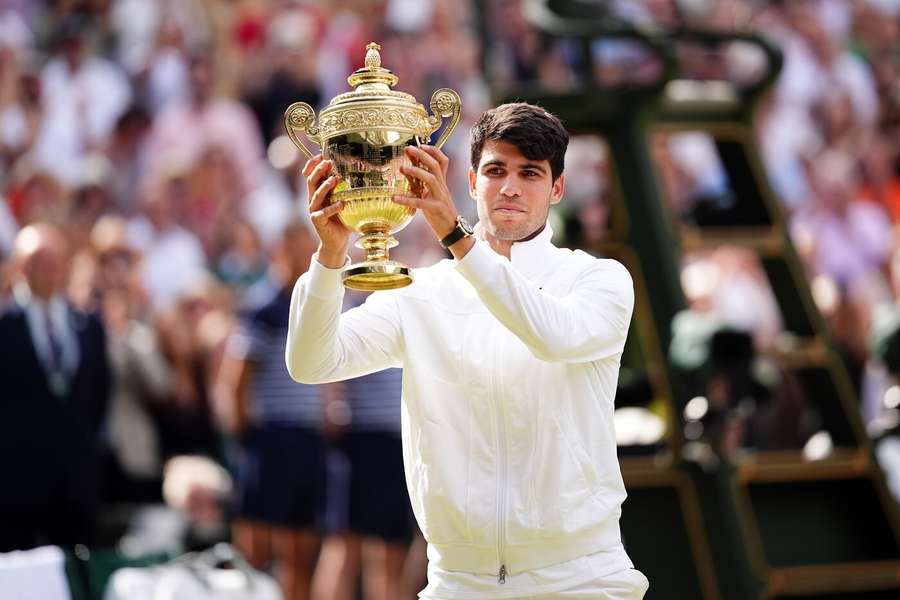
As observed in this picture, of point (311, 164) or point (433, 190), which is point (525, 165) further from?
point (311, 164)

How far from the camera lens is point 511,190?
12.9 feet

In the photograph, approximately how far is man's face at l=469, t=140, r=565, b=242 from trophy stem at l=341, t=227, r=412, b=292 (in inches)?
10.9

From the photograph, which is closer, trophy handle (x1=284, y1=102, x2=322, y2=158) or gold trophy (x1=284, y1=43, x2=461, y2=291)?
gold trophy (x1=284, y1=43, x2=461, y2=291)

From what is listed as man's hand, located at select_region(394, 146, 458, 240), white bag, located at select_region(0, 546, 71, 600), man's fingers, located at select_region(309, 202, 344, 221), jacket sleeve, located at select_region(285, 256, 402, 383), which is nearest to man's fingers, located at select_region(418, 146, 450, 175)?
man's hand, located at select_region(394, 146, 458, 240)

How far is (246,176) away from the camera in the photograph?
11.1m

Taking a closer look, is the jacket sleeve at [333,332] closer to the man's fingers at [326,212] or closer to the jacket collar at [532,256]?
the man's fingers at [326,212]

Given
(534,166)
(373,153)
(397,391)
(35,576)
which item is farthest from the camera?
(397,391)

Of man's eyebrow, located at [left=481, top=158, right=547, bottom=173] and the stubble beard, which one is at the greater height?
man's eyebrow, located at [left=481, top=158, right=547, bottom=173]

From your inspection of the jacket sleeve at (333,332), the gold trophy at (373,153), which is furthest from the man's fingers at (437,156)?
the jacket sleeve at (333,332)

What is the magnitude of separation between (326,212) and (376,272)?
19 cm

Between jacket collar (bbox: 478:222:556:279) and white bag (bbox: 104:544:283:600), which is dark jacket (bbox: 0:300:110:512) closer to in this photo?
white bag (bbox: 104:544:283:600)

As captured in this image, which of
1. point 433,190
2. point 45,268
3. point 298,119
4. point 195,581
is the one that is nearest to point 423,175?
point 433,190

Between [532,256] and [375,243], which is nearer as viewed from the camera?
[375,243]

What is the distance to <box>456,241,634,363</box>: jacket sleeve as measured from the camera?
363cm
